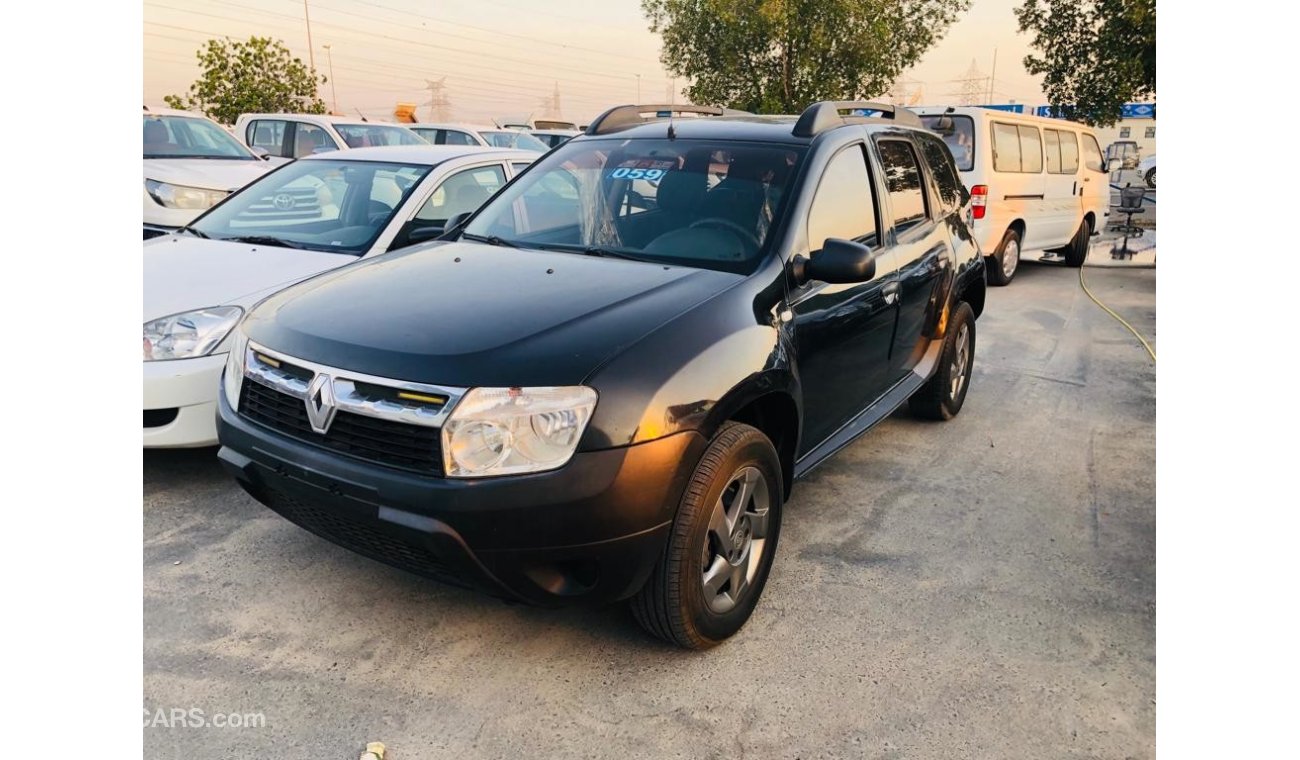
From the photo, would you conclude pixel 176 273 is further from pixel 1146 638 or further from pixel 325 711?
pixel 1146 638

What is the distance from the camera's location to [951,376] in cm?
511

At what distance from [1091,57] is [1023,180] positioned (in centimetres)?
728

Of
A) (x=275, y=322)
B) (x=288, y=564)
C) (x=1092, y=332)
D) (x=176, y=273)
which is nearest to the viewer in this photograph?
(x=275, y=322)

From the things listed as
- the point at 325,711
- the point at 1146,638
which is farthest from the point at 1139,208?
the point at 325,711

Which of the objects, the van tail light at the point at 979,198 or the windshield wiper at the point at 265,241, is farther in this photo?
the van tail light at the point at 979,198

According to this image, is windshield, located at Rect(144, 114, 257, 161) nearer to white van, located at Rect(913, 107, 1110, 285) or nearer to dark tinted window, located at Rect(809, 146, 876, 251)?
white van, located at Rect(913, 107, 1110, 285)

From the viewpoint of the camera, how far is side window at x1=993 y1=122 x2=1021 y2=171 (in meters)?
9.39

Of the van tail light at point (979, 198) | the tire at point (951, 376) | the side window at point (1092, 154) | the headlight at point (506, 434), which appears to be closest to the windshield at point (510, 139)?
the van tail light at point (979, 198)

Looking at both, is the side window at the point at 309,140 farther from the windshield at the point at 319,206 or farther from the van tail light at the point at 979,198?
the van tail light at the point at 979,198

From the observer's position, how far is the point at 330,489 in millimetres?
2529

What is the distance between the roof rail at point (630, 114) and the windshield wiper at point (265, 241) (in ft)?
5.90

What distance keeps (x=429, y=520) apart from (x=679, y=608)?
2.67ft

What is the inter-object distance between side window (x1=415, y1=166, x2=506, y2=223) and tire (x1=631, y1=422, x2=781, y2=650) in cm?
275

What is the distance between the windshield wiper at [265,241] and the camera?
4.78m
